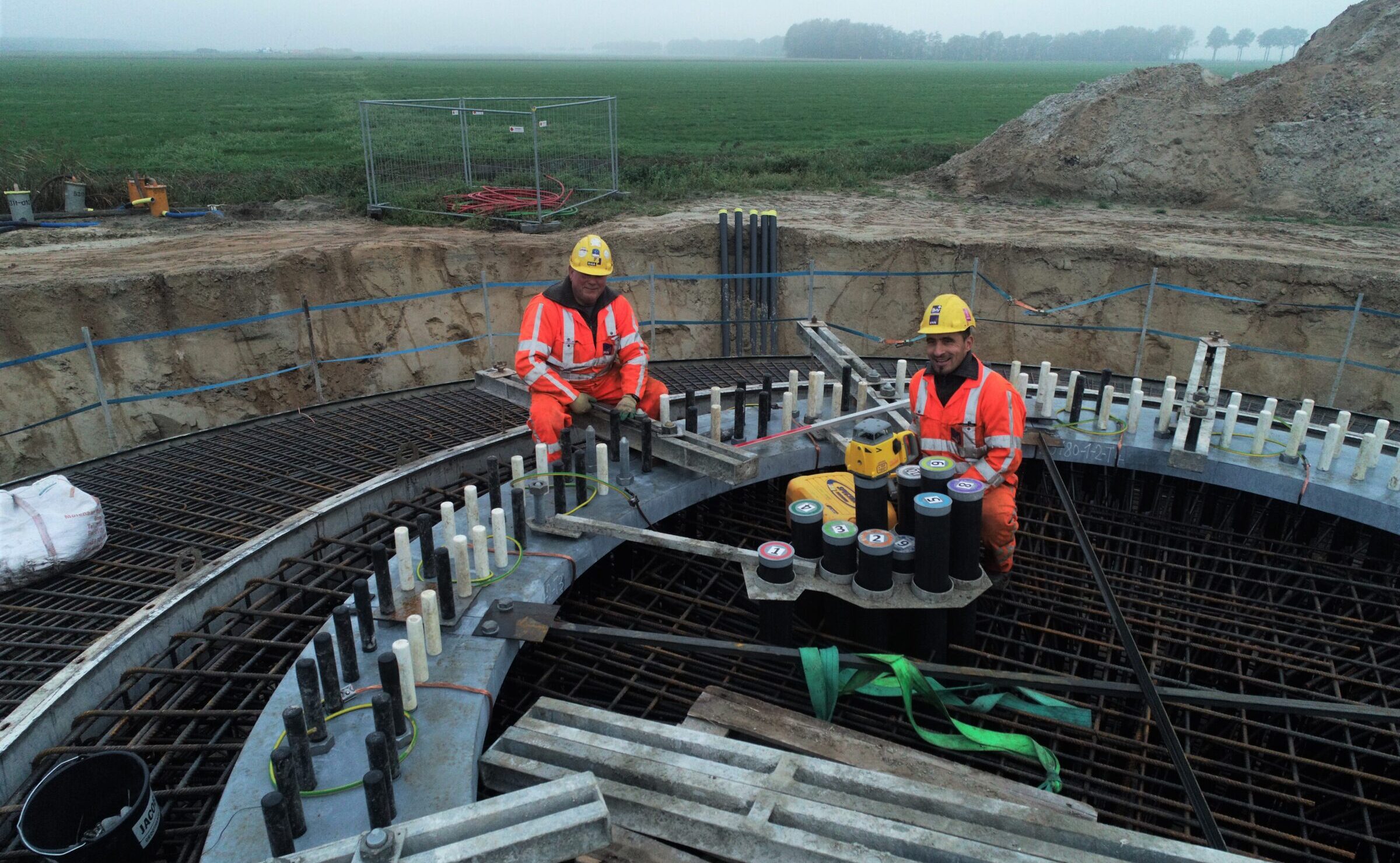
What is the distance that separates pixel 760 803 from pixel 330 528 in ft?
12.1

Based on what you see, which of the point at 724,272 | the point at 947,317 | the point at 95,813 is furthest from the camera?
the point at 724,272

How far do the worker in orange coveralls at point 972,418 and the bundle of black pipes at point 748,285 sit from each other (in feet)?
28.0

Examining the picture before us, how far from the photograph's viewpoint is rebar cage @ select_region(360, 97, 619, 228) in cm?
1670

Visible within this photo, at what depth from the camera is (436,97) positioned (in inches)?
2012

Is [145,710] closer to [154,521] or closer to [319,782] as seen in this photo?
[319,782]

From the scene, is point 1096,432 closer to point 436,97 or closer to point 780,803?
point 780,803

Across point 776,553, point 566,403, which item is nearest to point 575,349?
point 566,403

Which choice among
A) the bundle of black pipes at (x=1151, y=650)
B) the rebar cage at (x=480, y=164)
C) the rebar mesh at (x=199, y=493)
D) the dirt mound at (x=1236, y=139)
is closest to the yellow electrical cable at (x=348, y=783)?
the bundle of black pipes at (x=1151, y=650)

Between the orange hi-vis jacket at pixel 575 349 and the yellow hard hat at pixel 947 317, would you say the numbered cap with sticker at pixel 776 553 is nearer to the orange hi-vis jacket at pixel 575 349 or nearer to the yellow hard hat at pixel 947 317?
the yellow hard hat at pixel 947 317

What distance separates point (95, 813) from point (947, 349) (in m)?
4.44

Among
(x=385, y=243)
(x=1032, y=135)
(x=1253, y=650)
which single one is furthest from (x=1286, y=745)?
(x=1032, y=135)

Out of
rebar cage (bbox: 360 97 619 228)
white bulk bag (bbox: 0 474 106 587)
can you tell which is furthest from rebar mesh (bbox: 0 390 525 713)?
rebar cage (bbox: 360 97 619 228)

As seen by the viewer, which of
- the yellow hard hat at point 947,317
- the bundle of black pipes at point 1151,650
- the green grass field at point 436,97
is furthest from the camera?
the green grass field at point 436,97

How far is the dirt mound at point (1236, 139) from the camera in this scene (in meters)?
17.4
